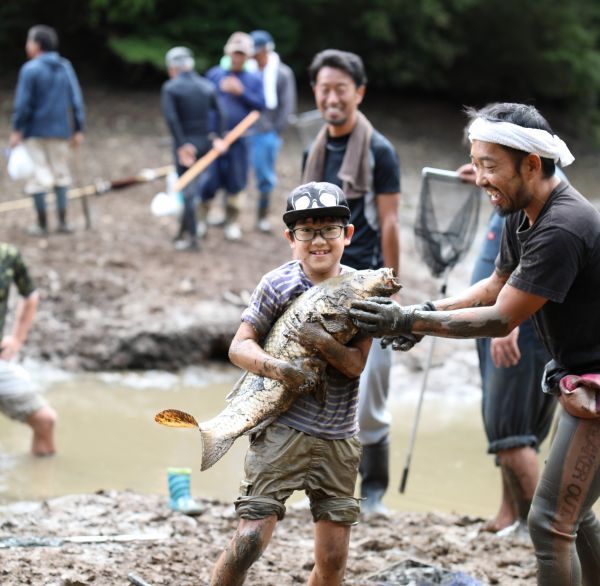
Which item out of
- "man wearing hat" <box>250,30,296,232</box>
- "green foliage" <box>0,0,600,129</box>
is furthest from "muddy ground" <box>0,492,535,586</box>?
"green foliage" <box>0,0,600,129</box>

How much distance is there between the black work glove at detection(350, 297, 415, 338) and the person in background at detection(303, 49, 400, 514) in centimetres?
181

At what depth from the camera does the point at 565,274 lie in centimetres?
366

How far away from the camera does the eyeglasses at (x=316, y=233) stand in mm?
3988

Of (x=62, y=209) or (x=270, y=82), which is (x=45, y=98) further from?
(x=270, y=82)

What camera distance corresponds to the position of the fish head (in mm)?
3916

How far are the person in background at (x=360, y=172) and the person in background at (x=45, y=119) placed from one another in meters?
6.42

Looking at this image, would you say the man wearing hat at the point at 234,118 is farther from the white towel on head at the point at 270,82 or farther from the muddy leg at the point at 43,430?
the muddy leg at the point at 43,430

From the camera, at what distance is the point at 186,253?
11391 mm

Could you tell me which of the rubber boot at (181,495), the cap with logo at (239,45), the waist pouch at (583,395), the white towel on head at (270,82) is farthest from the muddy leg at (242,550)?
the white towel on head at (270,82)

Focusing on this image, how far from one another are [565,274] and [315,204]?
961mm

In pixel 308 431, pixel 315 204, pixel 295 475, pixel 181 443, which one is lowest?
pixel 181 443

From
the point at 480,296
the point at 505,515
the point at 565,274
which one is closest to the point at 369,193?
the point at 480,296

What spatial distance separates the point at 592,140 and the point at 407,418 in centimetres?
1496

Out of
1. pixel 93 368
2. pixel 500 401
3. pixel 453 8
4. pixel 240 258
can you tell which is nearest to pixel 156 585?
pixel 500 401
